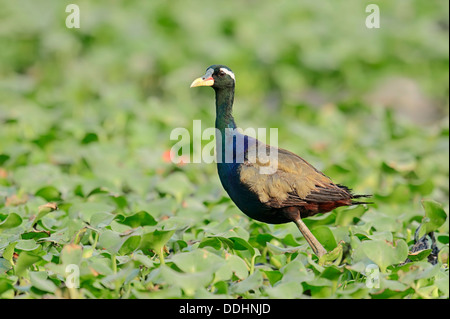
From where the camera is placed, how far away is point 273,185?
4430 mm

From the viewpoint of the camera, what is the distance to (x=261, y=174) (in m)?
4.45

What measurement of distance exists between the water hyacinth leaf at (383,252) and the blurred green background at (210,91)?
159 cm

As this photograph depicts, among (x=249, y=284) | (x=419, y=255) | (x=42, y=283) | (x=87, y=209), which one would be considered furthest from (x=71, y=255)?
(x=419, y=255)

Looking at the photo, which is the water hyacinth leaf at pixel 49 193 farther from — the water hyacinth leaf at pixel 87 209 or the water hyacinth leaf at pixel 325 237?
the water hyacinth leaf at pixel 325 237

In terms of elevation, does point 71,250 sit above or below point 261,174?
below

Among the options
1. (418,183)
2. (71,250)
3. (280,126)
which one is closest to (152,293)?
(71,250)

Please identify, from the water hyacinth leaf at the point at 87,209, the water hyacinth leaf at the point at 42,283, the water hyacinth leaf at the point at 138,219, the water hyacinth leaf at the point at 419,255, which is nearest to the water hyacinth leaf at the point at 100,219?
the water hyacinth leaf at the point at 138,219

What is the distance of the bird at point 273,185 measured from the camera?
14.5ft

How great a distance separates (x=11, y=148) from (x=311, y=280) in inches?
131

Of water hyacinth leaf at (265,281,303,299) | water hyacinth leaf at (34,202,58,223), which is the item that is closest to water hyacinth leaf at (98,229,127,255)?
water hyacinth leaf at (34,202,58,223)

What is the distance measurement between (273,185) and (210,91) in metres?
5.53

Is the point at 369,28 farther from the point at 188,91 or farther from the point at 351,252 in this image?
the point at 351,252

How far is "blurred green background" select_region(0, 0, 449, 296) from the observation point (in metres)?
6.27

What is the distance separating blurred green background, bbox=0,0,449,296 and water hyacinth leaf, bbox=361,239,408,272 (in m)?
1.59
